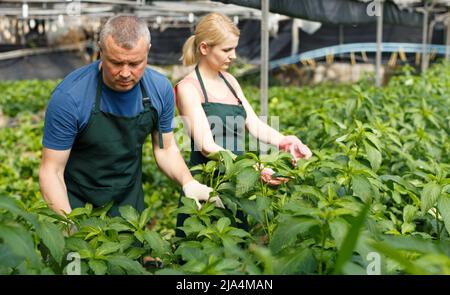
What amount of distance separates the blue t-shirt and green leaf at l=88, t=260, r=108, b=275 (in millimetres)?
975

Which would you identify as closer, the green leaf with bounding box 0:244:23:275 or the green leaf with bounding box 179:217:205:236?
the green leaf with bounding box 0:244:23:275

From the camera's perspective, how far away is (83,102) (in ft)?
7.99

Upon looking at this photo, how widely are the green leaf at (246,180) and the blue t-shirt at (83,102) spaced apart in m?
0.74

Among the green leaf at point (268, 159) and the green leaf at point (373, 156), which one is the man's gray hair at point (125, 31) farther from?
the green leaf at point (373, 156)

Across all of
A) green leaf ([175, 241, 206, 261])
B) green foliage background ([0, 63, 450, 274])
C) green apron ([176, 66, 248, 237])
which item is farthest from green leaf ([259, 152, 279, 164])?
green apron ([176, 66, 248, 237])

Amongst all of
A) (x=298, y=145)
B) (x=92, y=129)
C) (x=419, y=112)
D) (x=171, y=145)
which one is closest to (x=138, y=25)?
(x=92, y=129)

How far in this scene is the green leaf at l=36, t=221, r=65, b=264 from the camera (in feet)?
4.56

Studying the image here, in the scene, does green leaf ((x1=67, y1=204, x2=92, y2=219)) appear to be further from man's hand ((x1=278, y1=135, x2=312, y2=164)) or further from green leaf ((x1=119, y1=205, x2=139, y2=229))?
man's hand ((x1=278, y1=135, x2=312, y2=164))

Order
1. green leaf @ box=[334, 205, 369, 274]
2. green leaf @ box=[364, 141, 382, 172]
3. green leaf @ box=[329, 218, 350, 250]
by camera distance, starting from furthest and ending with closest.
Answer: green leaf @ box=[364, 141, 382, 172], green leaf @ box=[329, 218, 350, 250], green leaf @ box=[334, 205, 369, 274]

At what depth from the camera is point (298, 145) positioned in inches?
106

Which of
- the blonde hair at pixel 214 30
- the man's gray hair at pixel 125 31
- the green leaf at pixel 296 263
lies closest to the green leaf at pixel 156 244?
the green leaf at pixel 296 263

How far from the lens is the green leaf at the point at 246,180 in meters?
1.93

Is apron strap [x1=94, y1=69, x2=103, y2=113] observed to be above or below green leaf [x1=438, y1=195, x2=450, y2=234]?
above

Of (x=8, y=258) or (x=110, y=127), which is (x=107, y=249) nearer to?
(x=8, y=258)
